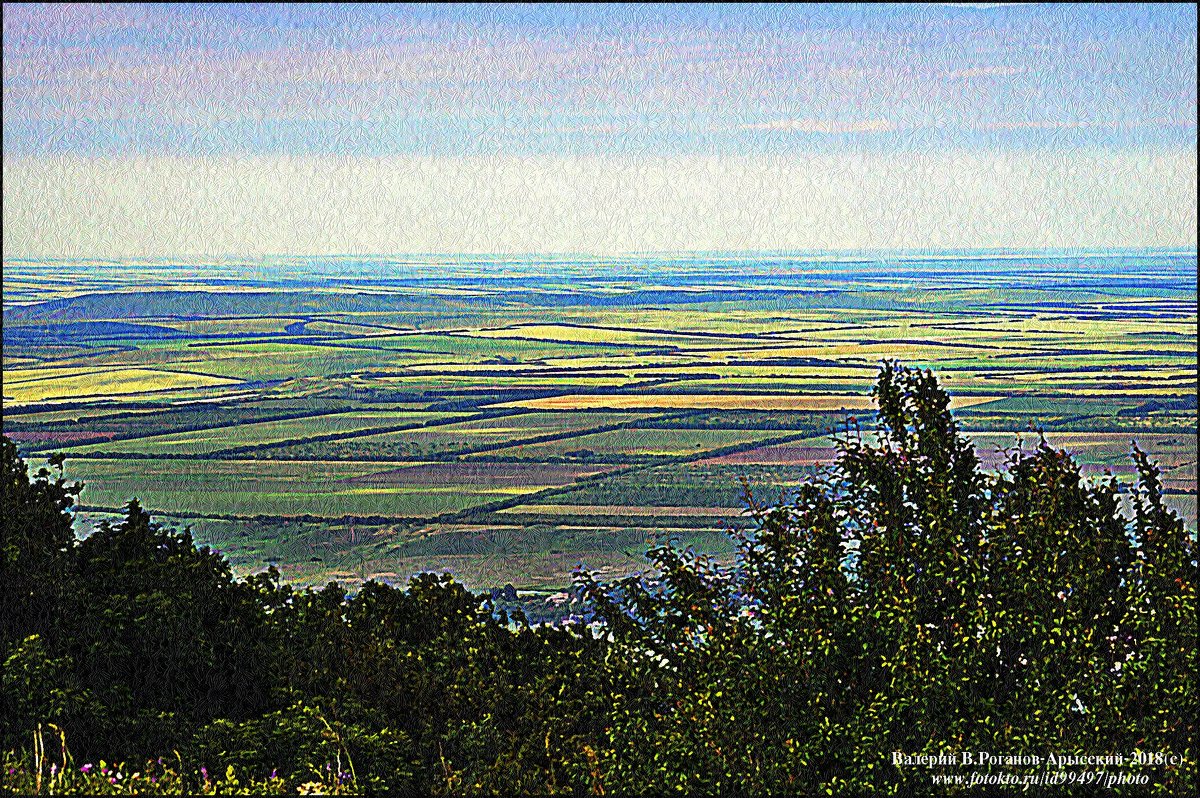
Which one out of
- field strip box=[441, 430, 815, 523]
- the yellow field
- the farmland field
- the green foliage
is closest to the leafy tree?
the green foliage

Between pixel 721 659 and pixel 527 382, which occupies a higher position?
pixel 527 382

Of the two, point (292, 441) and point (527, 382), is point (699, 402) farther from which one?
point (292, 441)

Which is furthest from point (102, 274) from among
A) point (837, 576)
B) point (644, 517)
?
point (837, 576)

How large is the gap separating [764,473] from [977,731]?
903 centimetres

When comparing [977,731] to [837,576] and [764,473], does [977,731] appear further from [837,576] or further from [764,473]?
[764,473]

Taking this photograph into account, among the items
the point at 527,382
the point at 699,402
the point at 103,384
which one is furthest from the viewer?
the point at 527,382

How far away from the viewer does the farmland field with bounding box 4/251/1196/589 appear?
40.8 feet

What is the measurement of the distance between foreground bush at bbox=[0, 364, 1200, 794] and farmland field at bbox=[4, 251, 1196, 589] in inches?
174

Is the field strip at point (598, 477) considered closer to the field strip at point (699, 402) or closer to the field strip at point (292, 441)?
the field strip at point (699, 402)

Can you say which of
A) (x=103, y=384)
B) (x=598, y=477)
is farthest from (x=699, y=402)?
(x=103, y=384)

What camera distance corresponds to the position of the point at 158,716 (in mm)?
4703

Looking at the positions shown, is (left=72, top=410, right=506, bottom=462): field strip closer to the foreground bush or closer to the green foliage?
the foreground bush

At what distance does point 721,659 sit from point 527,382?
14.3 m

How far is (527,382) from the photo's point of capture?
18406mm
